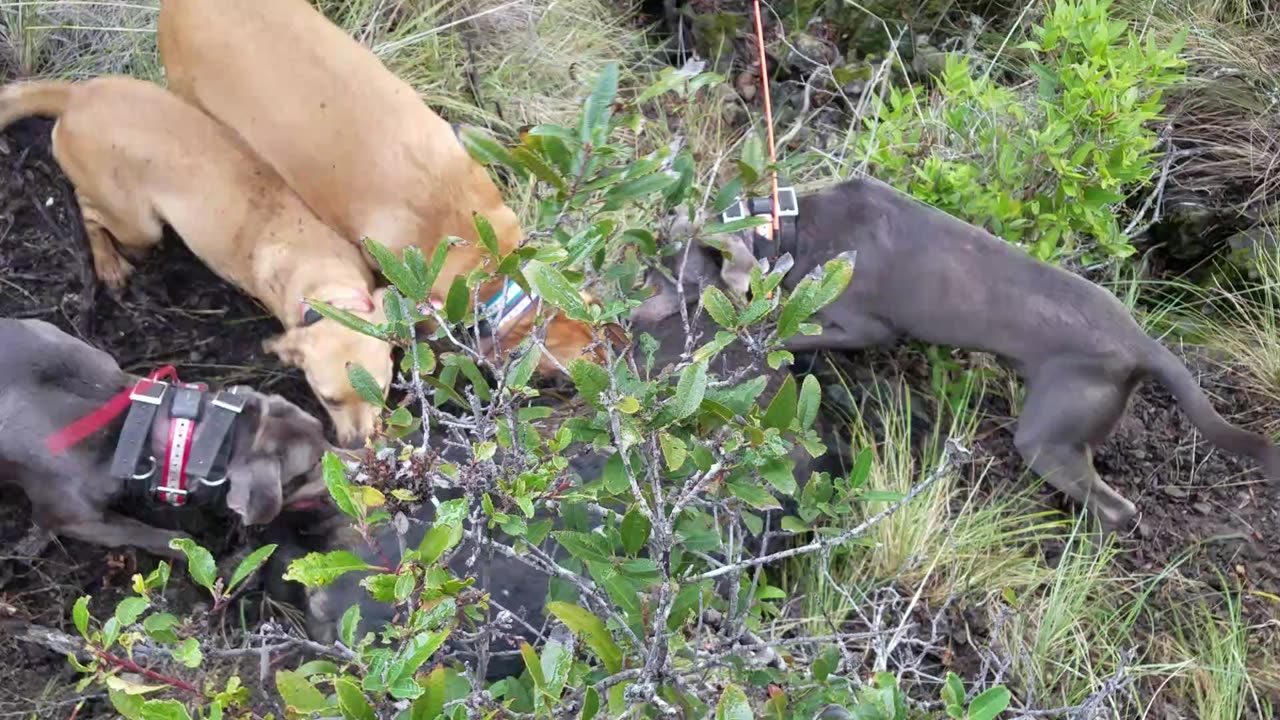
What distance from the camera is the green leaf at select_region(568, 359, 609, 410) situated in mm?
1368

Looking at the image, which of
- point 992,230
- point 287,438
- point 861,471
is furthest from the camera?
point 992,230

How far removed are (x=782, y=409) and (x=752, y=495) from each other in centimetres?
15

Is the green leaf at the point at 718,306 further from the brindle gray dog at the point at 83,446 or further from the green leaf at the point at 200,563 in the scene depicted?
the brindle gray dog at the point at 83,446

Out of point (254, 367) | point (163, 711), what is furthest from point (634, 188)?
point (254, 367)

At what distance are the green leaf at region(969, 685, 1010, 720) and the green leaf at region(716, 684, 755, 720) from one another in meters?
0.46

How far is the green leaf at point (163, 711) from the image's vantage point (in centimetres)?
122

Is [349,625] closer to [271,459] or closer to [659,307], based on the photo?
[271,459]

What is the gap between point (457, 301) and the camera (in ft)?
5.34

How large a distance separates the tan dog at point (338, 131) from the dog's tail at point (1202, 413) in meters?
1.65

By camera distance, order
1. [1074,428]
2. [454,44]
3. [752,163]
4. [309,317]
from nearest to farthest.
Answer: [752,163]
[309,317]
[1074,428]
[454,44]

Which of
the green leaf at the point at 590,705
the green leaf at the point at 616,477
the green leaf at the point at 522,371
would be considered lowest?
the green leaf at the point at 590,705

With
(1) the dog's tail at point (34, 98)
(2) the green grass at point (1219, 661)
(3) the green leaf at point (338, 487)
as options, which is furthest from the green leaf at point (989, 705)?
(1) the dog's tail at point (34, 98)

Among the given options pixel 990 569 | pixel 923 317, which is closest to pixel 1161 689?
pixel 990 569

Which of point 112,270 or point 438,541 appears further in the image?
point 112,270
